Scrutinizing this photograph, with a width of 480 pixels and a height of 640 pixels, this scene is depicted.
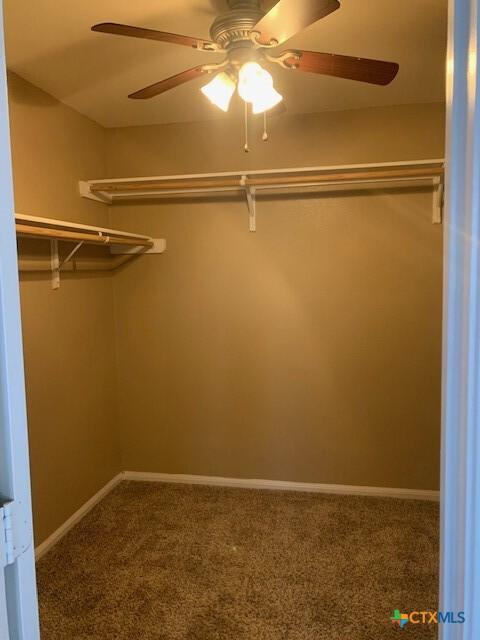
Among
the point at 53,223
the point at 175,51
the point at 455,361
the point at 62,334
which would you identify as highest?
the point at 175,51

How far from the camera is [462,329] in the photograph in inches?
25.4

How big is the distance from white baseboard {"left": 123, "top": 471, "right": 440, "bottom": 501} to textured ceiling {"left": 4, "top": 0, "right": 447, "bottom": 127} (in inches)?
91.3

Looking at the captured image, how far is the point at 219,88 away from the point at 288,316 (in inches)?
A: 60.3

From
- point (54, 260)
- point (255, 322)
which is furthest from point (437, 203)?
point (54, 260)

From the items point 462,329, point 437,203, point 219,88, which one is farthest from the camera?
point 437,203

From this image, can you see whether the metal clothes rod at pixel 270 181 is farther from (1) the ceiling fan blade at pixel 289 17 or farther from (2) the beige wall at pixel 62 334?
(1) the ceiling fan blade at pixel 289 17

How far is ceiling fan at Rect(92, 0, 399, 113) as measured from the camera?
1392mm

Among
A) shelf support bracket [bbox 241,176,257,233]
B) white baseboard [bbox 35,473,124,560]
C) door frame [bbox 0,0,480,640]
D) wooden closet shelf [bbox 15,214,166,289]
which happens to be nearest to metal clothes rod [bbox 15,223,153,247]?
wooden closet shelf [bbox 15,214,166,289]

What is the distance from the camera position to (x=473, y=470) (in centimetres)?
64

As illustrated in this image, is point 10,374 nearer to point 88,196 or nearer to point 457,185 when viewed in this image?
point 457,185

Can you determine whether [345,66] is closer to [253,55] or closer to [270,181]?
[253,55]

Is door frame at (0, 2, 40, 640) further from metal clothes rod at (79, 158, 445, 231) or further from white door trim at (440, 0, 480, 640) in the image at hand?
metal clothes rod at (79, 158, 445, 231)

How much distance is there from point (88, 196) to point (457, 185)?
2.57m

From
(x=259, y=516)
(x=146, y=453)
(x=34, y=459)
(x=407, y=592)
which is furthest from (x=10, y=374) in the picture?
(x=146, y=453)
